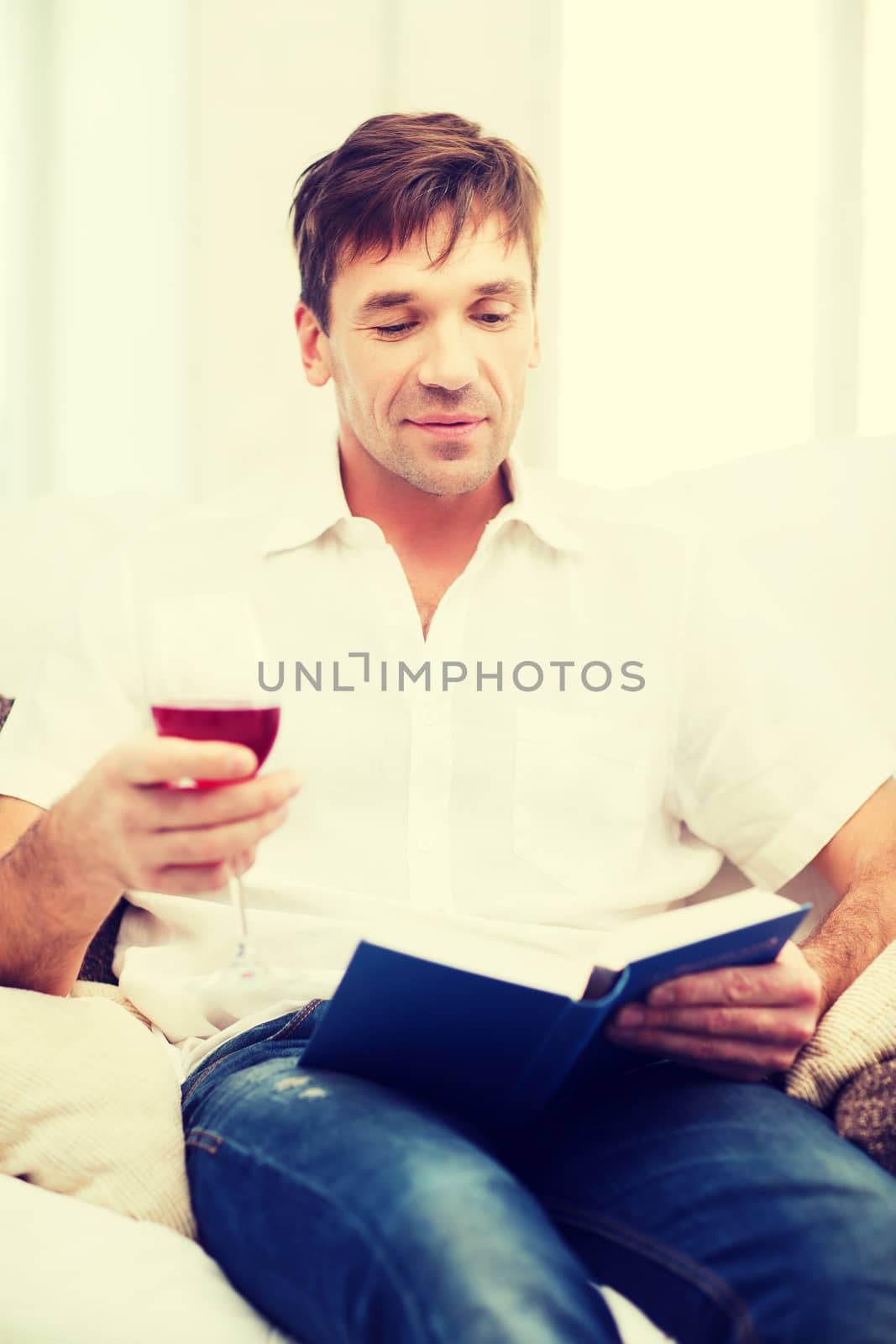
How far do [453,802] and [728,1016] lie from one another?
1.46ft

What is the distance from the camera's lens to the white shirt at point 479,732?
4.20 ft

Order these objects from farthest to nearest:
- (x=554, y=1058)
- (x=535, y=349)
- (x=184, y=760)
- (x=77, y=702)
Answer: (x=535, y=349) → (x=77, y=702) → (x=554, y=1058) → (x=184, y=760)

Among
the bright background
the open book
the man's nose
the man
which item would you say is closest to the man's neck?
the man

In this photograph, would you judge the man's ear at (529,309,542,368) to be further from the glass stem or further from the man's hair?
the glass stem

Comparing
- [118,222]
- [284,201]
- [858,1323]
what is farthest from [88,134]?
[858,1323]

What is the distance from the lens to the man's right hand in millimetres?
758

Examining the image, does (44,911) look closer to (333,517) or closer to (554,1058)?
(554,1058)

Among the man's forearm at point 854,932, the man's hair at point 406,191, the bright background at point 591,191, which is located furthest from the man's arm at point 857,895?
the bright background at point 591,191

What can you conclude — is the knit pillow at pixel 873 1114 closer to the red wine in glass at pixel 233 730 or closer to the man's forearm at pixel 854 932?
the man's forearm at pixel 854 932

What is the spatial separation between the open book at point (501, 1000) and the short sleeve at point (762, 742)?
411 millimetres

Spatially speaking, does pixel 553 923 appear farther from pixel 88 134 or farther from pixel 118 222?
pixel 88 134

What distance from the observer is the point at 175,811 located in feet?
2.59

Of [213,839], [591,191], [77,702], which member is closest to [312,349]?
[77,702]

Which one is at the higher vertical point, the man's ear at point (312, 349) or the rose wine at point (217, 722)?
the man's ear at point (312, 349)
